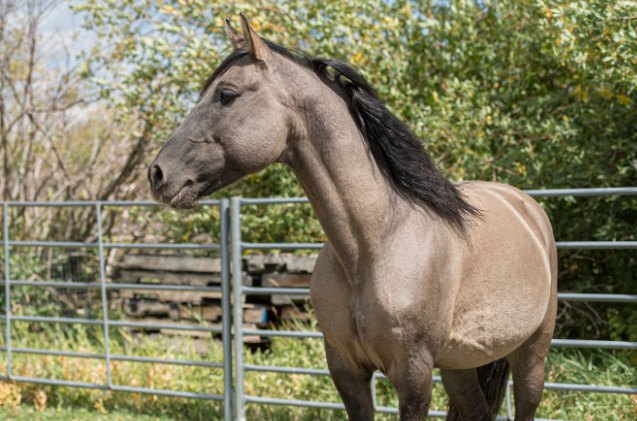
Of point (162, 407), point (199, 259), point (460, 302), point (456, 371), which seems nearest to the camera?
point (460, 302)

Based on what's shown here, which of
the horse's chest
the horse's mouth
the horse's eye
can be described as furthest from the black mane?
the horse's mouth

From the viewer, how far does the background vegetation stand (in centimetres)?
552

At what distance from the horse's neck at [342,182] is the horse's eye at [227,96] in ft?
0.88

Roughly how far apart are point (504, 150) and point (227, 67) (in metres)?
4.34

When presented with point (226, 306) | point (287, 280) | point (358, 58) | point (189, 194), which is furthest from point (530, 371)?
point (358, 58)

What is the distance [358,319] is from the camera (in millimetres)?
2547

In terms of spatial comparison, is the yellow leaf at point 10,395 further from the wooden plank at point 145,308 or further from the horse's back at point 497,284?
the horse's back at point 497,284

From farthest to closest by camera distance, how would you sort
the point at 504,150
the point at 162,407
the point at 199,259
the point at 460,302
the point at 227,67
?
the point at 199,259, the point at 504,150, the point at 162,407, the point at 460,302, the point at 227,67

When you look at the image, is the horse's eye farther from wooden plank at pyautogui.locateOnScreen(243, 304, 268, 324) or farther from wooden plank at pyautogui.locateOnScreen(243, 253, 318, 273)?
wooden plank at pyautogui.locateOnScreen(243, 304, 268, 324)

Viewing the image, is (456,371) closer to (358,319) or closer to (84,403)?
(358,319)

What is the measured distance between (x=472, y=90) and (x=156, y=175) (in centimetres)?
441

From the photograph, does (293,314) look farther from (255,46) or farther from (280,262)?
(255,46)

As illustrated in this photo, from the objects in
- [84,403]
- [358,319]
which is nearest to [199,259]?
[84,403]

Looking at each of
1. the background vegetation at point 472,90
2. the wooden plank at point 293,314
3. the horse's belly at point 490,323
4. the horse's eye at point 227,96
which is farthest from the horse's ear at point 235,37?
the wooden plank at point 293,314
